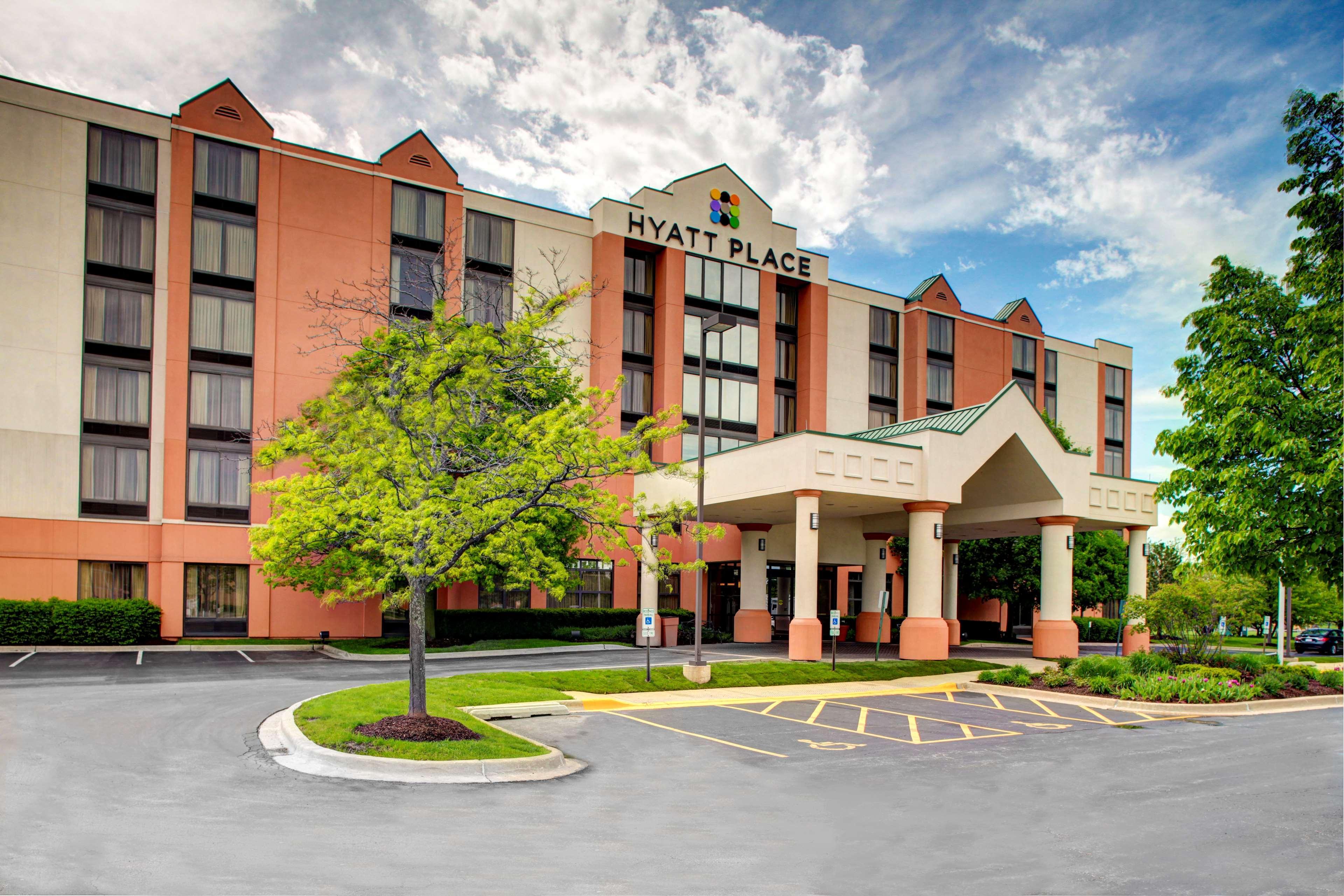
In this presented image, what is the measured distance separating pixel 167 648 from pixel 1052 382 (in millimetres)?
50778

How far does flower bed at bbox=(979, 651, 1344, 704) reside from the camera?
20516 mm

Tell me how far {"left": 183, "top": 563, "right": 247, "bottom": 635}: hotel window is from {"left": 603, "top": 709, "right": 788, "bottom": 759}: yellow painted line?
22.3 m

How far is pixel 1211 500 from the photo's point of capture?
49.5ft

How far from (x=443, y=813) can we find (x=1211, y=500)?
1295 centimetres

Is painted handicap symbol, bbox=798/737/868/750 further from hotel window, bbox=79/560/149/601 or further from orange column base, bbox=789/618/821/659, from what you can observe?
hotel window, bbox=79/560/149/601

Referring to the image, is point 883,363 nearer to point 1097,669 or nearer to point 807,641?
point 807,641

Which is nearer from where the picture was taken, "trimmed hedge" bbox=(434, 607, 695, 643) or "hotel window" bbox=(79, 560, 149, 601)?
"hotel window" bbox=(79, 560, 149, 601)

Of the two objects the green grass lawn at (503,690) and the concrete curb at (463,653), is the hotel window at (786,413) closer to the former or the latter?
the concrete curb at (463,653)

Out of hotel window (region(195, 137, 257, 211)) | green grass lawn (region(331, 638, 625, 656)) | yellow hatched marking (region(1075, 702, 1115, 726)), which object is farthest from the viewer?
hotel window (region(195, 137, 257, 211))

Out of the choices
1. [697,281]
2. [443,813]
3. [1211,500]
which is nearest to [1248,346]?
[1211,500]

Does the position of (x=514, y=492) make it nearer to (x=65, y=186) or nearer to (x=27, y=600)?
(x=27, y=600)

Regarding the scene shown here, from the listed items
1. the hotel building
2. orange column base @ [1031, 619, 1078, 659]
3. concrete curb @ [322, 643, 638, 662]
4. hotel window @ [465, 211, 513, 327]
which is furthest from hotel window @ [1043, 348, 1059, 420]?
concrete curb @ [322, 643, 638, 662]

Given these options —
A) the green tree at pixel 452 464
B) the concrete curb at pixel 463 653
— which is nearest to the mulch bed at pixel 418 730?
the green tree at pixel 452 464

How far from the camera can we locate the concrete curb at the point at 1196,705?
63.8 ft
